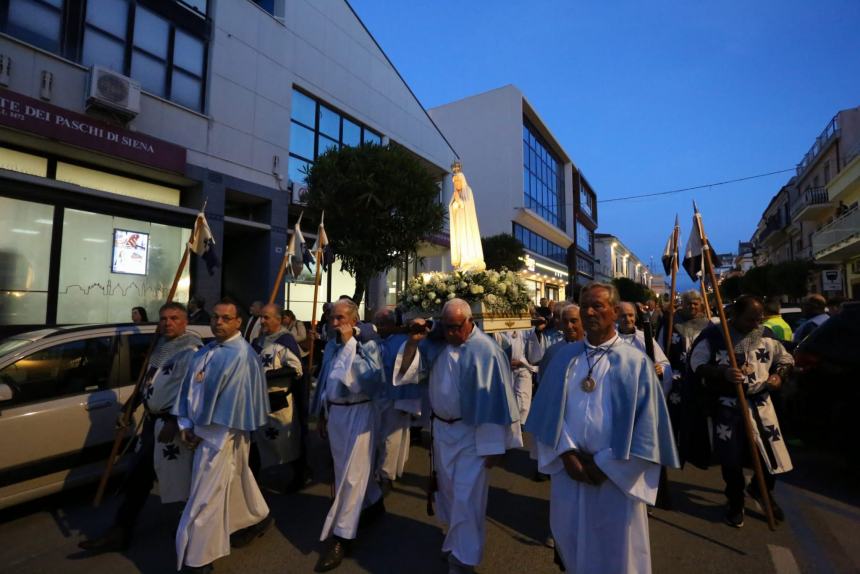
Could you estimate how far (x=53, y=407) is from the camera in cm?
405

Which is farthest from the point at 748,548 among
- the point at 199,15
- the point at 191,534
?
the point at 199,15

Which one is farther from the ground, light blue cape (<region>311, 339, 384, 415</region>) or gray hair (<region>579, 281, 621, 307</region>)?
gray hair (<region>579, 281, 621, 307</region>)

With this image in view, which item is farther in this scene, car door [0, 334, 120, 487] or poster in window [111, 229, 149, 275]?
poster in window [111, 229, 149, 275]

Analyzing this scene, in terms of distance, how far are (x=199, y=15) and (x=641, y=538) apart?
16.5 meters

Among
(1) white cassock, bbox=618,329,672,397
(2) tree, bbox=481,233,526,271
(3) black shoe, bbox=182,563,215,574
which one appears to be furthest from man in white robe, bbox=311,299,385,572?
(2) tree, bbox=481,233,526,271

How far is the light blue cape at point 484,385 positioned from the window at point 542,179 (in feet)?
106

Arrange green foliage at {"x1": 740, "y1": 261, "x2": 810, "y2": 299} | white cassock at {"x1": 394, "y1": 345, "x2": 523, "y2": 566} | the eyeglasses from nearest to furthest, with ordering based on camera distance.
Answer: white cassock at {"x1": 394, "y1": 345, "x2": 523, "y2": 566}, the eyeglasses, green foliage at {"x1": 740, "y1": 261, "x2": 810, "y2": 299}

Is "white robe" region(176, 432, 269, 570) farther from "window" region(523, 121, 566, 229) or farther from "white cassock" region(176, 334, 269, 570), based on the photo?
"window" region(523, 121, 566, 229)

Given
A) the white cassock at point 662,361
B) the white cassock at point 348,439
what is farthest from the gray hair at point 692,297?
the white cassock at point 348,439

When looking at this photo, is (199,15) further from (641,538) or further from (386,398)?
(641,538)

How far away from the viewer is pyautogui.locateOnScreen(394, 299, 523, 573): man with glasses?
3.07 m

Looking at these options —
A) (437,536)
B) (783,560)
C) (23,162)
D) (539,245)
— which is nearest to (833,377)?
(783,560)

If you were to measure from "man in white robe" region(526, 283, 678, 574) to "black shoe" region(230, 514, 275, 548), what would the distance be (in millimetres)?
2380

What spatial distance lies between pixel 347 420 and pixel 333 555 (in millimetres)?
923
